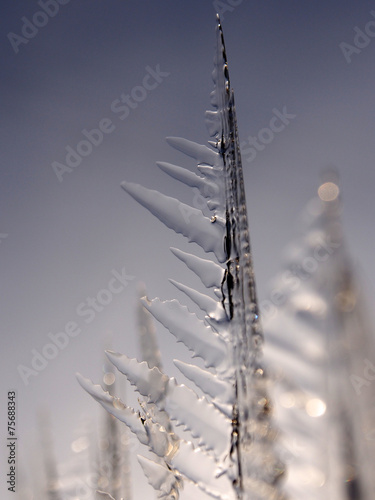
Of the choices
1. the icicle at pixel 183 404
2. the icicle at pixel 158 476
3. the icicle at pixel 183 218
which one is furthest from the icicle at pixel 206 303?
the icicle at pixel 158 476

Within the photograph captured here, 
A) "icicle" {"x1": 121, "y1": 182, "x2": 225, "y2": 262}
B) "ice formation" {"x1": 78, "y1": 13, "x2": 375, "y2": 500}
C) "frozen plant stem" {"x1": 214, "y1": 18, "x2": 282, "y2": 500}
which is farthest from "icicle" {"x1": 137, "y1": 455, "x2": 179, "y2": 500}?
"icicle" {"x1": 121, "y1": 182, "x2": 225, "y2": 262}

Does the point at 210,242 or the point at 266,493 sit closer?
the point at 266,493

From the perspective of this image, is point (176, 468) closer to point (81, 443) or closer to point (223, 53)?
point (223, 53)

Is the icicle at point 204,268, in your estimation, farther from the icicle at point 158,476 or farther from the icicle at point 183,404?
the icicle at point 158,476

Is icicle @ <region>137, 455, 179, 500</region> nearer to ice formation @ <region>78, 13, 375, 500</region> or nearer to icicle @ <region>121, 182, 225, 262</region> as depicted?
ice formation @ <region>78, 13, 375, 500</region>

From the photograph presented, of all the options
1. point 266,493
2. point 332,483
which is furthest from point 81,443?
point 332,483
